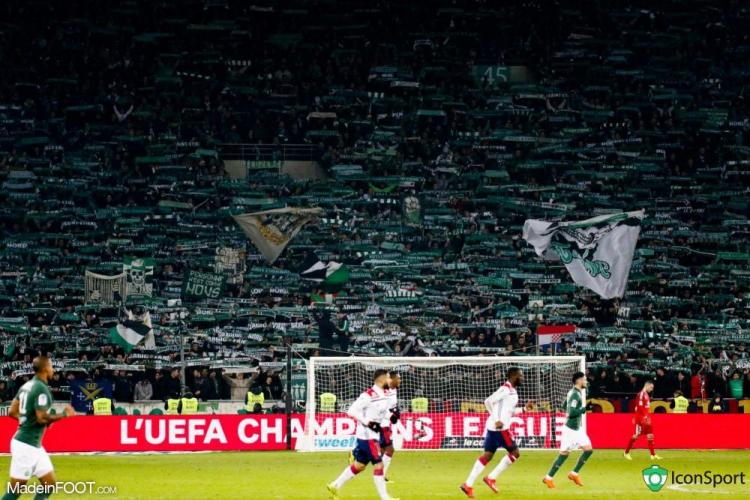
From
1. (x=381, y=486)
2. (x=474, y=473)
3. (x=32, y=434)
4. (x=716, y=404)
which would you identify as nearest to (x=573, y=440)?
(x=474, y=473)

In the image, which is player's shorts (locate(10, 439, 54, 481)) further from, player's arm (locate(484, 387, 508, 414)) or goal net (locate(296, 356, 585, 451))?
goal net (locate(296, 356, 585, 451))

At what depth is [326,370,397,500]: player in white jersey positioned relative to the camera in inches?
759

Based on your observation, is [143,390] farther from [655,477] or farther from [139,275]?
[655,477]

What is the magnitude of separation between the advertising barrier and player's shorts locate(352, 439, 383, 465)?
1290 centimetres

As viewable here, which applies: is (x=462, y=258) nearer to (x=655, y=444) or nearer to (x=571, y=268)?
(x=571, y=268)

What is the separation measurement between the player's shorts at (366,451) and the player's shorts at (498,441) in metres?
2.83

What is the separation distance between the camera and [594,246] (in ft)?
135

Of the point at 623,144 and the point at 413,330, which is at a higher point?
the point at 623,144

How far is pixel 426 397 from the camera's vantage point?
34.5 metres

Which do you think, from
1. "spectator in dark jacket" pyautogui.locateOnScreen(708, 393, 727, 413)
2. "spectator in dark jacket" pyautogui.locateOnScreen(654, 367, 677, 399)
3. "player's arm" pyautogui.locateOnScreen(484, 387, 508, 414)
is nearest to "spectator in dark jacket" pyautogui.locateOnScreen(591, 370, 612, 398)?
"spectator in dark jacket" pyautogui.locateOnScreen(654, 367, 677, 399)

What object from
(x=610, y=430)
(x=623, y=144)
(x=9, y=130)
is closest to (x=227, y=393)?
(x=610, y=430)

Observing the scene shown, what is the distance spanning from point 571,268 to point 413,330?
18.4ft

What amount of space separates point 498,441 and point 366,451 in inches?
123

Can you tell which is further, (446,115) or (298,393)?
(446,115)
